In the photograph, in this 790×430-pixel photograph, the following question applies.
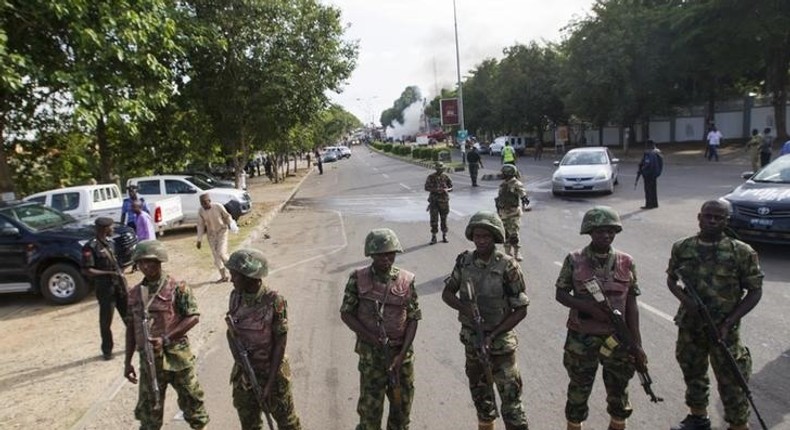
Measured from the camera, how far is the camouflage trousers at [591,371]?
11.7 ft

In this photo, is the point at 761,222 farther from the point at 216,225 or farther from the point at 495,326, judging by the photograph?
the point at 216,225

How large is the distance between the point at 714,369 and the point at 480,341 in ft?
5.26

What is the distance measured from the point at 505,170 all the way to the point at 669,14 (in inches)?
984

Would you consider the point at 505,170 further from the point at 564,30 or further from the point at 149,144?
the point at 564,30

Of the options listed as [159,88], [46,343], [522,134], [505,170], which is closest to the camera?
[46,343]

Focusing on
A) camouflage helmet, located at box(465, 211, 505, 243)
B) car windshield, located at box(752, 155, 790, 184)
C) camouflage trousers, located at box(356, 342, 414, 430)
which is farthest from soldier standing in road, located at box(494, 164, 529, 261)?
camouflage trousers, located at box(356, 342, 414, 430)

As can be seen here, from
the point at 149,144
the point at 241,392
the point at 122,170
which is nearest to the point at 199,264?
the point at 241,392

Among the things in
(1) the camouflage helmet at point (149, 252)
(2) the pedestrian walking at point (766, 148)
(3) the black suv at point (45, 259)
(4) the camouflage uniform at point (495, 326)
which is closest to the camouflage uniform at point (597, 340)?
(4) the camouflage uniform at point (495, 326)

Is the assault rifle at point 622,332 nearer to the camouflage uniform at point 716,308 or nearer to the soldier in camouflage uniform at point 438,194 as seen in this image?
the camouflage uniform at point 716,308

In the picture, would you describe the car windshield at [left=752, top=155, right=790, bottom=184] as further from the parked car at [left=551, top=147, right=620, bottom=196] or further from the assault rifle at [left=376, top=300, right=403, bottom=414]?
the assault rifle at [left=376, top=300, right=403, bottom=414]

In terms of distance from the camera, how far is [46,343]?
664 centimetres

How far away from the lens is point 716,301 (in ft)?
12.2

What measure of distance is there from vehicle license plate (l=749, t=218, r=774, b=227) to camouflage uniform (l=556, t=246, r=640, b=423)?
5.87 meters

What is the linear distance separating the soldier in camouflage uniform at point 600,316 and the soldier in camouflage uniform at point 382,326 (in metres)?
1.04
